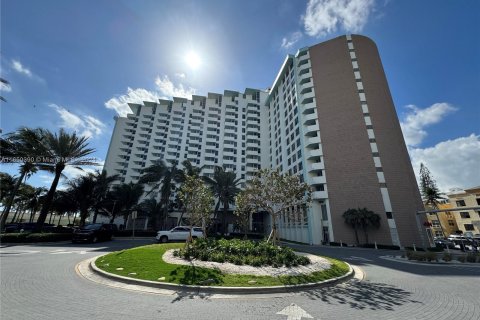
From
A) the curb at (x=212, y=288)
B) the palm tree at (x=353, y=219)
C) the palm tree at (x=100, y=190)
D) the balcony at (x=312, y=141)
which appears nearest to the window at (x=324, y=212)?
the palm tree at (x=353, y=219)

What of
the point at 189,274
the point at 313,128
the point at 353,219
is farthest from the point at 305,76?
the point at 189,274

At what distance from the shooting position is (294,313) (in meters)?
5.79

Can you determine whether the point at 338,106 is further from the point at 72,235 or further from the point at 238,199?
the point at 72,235

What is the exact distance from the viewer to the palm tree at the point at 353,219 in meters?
31.9

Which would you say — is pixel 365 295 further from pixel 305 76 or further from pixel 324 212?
pixel 305 76

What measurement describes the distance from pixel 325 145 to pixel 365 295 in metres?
34.5

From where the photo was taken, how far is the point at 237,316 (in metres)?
5.46

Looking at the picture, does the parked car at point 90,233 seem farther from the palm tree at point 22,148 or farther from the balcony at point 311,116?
the balcony at point 311,116

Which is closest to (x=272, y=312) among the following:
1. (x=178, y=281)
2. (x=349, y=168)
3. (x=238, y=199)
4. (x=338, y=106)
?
(x=178, y=281)

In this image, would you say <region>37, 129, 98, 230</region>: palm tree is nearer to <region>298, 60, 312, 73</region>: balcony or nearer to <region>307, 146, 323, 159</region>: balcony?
<region>307, 146, 323, 159</region>: balcony

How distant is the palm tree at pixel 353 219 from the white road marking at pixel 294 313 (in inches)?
1200

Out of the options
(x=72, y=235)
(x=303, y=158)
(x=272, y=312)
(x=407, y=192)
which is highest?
(x=303, y=158)

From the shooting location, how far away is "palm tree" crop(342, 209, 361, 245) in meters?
31.9

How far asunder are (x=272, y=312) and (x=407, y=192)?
3838 cm
